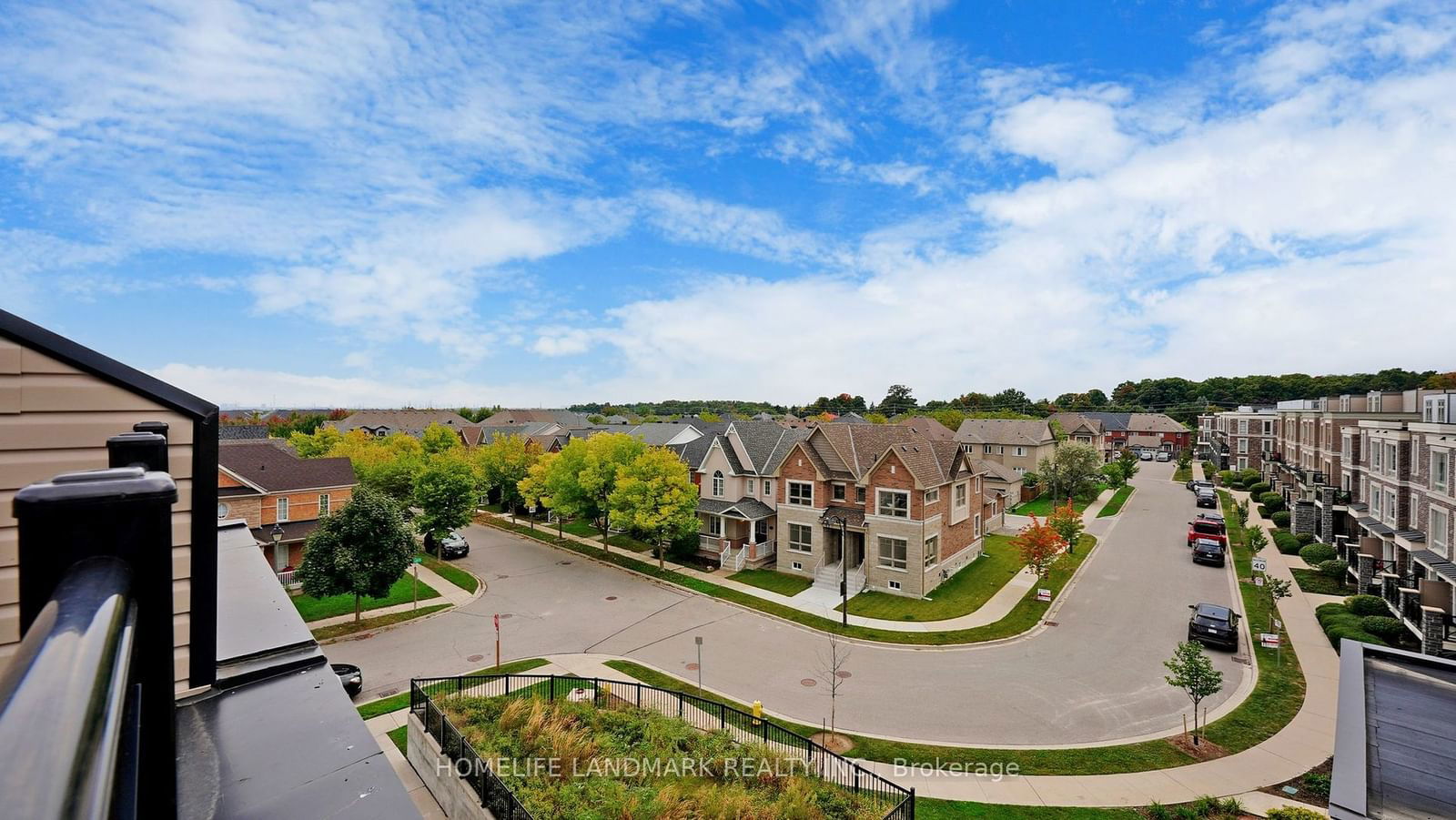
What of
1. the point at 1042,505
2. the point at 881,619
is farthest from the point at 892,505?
the point at 1042,505

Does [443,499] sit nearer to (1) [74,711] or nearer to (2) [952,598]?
(2) [952,598]

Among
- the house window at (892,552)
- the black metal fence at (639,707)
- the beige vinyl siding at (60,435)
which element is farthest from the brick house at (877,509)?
the beige vinyl siding at (60,435)

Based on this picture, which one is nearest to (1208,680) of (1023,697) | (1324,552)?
(1023,697)

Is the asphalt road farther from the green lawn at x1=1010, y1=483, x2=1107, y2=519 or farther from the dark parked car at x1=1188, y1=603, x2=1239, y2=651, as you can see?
the green lawn at x1=1010, y1=483, x2=1107, y2=519

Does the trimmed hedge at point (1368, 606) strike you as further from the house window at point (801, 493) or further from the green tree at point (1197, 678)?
the house window at point (801, 493)

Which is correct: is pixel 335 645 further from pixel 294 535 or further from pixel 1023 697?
pixel 1023 697

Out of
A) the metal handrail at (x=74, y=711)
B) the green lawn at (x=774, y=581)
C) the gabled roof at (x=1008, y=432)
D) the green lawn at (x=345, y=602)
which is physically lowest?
the green lawn at (x=345, y=602)
